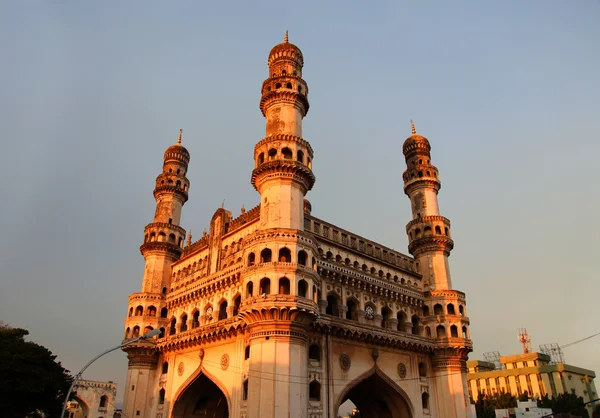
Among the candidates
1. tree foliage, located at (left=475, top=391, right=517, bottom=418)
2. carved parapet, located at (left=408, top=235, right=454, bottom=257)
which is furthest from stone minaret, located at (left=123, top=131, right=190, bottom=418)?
tree foliage, located at (left=475, top=391, right=517, bottom=418)

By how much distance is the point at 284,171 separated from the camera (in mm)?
33250

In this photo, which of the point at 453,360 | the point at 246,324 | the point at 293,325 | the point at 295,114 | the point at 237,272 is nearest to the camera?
the point at 293,325

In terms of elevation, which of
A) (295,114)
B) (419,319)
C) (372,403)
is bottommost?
(372,403)

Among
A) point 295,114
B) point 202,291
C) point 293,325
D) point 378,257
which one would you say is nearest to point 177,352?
point 202,291

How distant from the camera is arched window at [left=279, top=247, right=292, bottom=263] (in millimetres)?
30630

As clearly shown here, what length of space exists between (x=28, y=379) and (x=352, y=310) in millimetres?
22257

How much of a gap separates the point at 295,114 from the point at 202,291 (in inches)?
593

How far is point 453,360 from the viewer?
3975cm

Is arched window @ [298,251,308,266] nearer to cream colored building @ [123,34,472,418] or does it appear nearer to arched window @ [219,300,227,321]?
cream colored building @ [123,34,472,418]

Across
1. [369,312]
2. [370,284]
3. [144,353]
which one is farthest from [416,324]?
[144,353]

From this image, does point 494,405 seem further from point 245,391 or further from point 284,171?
point 284,171

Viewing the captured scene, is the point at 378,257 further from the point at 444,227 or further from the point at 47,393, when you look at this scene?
the point at 47,393

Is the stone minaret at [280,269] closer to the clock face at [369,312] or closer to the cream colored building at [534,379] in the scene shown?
the clock face at [369,312]

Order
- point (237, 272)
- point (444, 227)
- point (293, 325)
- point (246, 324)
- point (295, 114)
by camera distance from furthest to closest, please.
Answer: point (444, 227)
point (295, 114)
point (237, 272)
point (246, 324)
point (293, 325)
